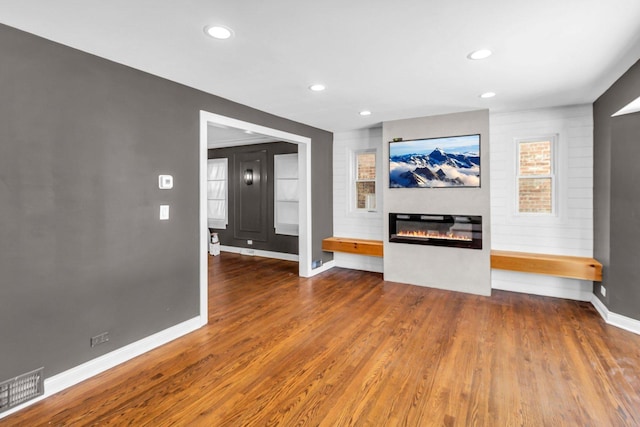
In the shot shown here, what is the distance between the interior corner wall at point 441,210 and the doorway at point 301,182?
1244 mm

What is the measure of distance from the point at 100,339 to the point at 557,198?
17.3ft

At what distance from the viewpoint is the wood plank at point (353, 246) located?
208 inches

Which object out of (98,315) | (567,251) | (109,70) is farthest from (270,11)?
(567,251)

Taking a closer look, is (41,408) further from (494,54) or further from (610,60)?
(610,60)

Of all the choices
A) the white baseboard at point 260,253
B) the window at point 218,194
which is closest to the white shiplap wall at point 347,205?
the white baseboard at point 260,253

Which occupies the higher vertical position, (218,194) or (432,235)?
(218,194)

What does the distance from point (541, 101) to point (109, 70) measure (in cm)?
457

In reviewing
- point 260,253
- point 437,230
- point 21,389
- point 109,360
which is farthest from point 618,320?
point 260,253

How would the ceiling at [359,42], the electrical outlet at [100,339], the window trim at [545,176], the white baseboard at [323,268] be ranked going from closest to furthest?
1. the ceiling at [359,42]
2. the electrical outlet at [100,339]
3. the window trim at [545,176]
4. the white baseboard at [323,268]

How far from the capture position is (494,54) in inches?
102

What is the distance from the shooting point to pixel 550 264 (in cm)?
399

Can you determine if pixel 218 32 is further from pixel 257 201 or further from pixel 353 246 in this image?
pixel 257 201

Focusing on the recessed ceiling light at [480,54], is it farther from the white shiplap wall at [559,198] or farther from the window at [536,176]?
the window at [536,176]

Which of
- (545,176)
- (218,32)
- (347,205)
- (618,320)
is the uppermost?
(218,32)
